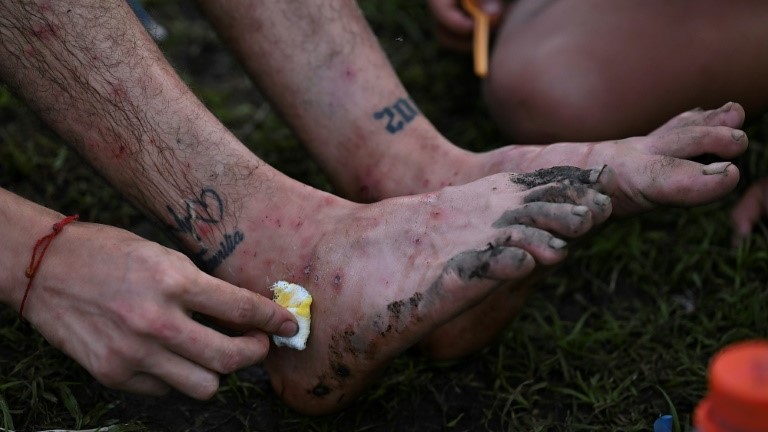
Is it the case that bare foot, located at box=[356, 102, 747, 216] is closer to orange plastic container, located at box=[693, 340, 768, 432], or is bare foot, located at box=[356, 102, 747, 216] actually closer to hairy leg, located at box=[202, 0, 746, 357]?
hairy leg, located at box=[202, 0, 746, 357]

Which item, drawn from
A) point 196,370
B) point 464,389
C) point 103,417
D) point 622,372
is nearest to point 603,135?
point 622,372

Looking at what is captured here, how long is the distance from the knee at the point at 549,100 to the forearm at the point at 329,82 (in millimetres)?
260

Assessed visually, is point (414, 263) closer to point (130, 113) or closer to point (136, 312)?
point (136, 312)

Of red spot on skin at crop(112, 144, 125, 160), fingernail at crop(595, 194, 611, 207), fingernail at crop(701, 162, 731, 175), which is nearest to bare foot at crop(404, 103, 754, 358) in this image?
fingernail at crop(701, 162, 731, 175)

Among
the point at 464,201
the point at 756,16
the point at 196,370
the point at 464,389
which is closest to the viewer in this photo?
the point at 196,370

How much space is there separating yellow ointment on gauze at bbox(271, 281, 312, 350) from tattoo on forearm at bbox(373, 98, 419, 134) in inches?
16.2

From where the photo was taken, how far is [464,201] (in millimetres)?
1214

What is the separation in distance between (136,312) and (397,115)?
673 mm

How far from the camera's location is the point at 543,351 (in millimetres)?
1462

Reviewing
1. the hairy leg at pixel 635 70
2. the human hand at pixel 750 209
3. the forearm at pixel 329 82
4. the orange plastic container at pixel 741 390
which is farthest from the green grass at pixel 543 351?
the orange plastic container at pixel 741 390

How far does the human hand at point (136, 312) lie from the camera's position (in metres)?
1.07

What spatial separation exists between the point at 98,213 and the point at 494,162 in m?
0.84

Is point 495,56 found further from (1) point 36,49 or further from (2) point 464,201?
(1) point 36,49

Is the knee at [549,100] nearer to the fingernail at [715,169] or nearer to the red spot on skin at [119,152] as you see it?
the fingernail at [715,169]
